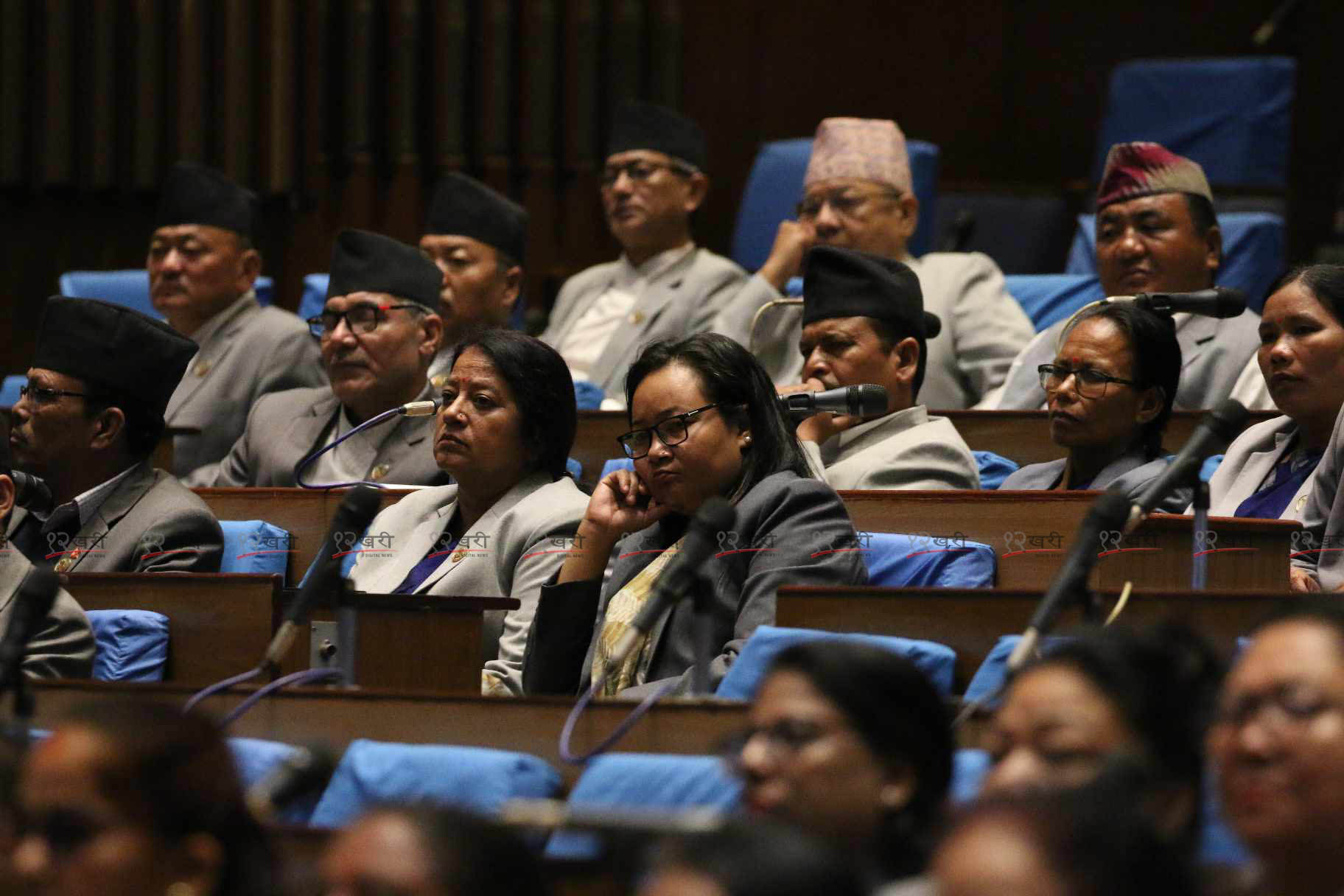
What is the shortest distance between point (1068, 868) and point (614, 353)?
4143 mm

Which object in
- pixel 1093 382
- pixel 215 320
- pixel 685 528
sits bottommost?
pixel 215 320

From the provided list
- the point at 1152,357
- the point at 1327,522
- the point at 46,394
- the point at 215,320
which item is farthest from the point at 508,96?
the point at 1327,522

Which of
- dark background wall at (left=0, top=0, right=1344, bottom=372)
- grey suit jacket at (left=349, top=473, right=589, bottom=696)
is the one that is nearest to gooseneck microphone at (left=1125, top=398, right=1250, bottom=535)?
grey suit jacket at (left=349, top=473, right=589, bottom=696)

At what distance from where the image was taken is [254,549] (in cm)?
362

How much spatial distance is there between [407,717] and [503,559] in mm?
831

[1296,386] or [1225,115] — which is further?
[1225,115]

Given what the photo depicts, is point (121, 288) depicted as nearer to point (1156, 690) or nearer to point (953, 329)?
point (953, 329)

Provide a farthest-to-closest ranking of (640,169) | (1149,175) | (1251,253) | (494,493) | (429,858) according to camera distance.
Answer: (640,169) < (1251,253) < (1149,175) < (494,493) < (429,858)

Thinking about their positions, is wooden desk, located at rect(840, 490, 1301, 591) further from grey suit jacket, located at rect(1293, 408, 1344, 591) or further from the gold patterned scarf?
the gold patterned scarf

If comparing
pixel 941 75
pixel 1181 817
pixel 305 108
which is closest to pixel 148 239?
pixel 305 108

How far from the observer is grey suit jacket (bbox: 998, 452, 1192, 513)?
3320 millimetres

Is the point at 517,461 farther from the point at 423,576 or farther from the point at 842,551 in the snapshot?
the point at 842,551

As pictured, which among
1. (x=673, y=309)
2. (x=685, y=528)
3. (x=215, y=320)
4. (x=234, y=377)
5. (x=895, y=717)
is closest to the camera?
(x=895, y=717)

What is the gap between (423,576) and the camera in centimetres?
351
